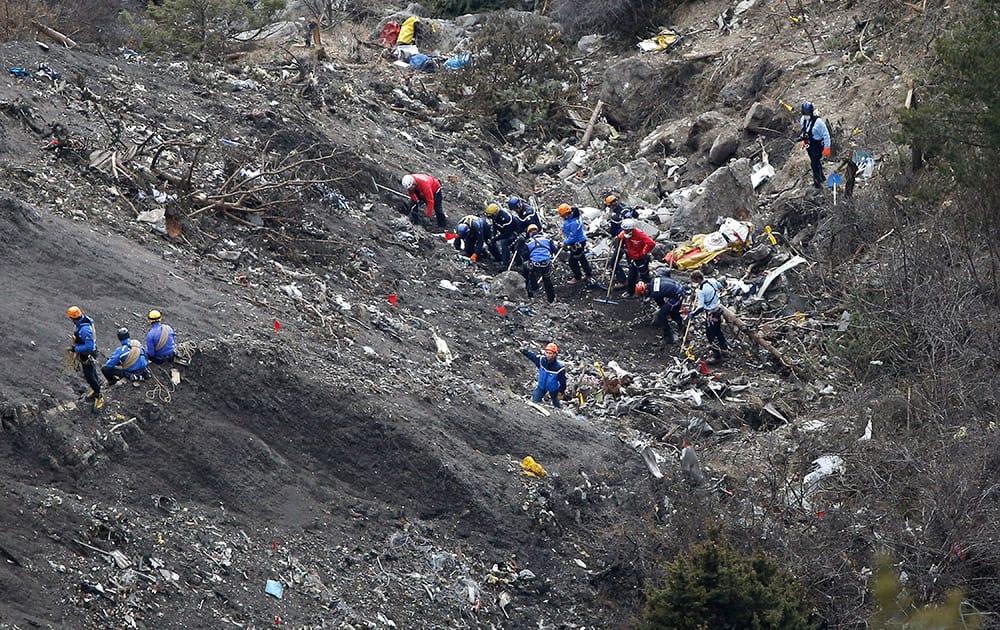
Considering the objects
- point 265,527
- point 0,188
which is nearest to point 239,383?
point 265,527

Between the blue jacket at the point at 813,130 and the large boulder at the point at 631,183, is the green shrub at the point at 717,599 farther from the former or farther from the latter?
the large boulder at the point at 631,183

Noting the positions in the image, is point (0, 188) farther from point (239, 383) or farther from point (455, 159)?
point (455, 159)

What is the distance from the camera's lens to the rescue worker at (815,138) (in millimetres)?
16047

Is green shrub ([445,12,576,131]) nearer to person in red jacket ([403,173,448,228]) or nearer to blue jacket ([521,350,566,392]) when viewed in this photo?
person in red jacket ([403,173,448,228])

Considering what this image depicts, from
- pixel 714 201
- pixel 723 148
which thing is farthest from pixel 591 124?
pixel 714 201

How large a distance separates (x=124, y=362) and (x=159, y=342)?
15.4 inches

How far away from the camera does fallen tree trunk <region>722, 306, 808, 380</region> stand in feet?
44.0

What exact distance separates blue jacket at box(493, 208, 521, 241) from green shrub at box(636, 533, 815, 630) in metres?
7.31

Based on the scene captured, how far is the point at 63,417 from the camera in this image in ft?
29.1

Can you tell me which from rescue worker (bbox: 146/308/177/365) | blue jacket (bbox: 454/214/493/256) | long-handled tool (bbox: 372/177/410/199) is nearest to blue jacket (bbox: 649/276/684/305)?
blue jacket (bbox: 454/214/493/256)

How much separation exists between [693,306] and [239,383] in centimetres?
666

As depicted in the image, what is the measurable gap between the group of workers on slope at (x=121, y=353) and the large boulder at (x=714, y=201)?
8.84 m

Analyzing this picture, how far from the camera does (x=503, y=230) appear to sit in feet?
50.1

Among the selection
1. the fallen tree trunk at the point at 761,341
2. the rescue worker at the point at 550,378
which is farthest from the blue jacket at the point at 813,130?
the rescue worker at the point at 550,378
